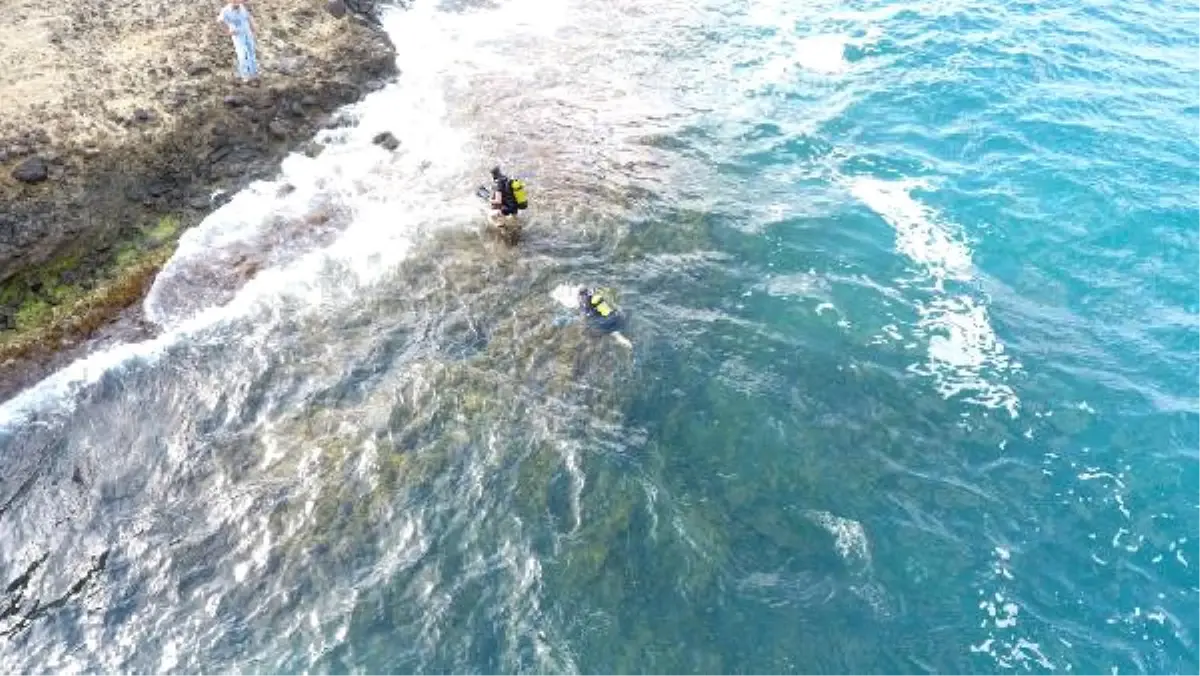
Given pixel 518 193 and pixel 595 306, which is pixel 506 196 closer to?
pixel 518 193

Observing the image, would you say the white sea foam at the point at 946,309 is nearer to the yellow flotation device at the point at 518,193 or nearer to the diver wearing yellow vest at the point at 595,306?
the diver wearing yellow vest at the point at 595,306

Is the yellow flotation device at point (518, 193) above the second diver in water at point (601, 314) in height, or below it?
above

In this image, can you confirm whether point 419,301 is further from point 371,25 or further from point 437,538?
point 371,25

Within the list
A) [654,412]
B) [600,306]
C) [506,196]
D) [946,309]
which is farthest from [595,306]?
[946,309]

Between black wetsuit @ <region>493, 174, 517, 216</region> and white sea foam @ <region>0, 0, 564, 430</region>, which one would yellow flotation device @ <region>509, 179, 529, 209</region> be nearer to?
black wetsuit @ <region>493, 174, 517, 216</region>

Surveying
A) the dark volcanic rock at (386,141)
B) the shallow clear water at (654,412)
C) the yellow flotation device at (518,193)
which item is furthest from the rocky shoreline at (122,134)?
the yellow flotation device at (518,193)

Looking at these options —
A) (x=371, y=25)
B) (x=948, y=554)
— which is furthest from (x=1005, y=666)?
(x=371, y=25)
